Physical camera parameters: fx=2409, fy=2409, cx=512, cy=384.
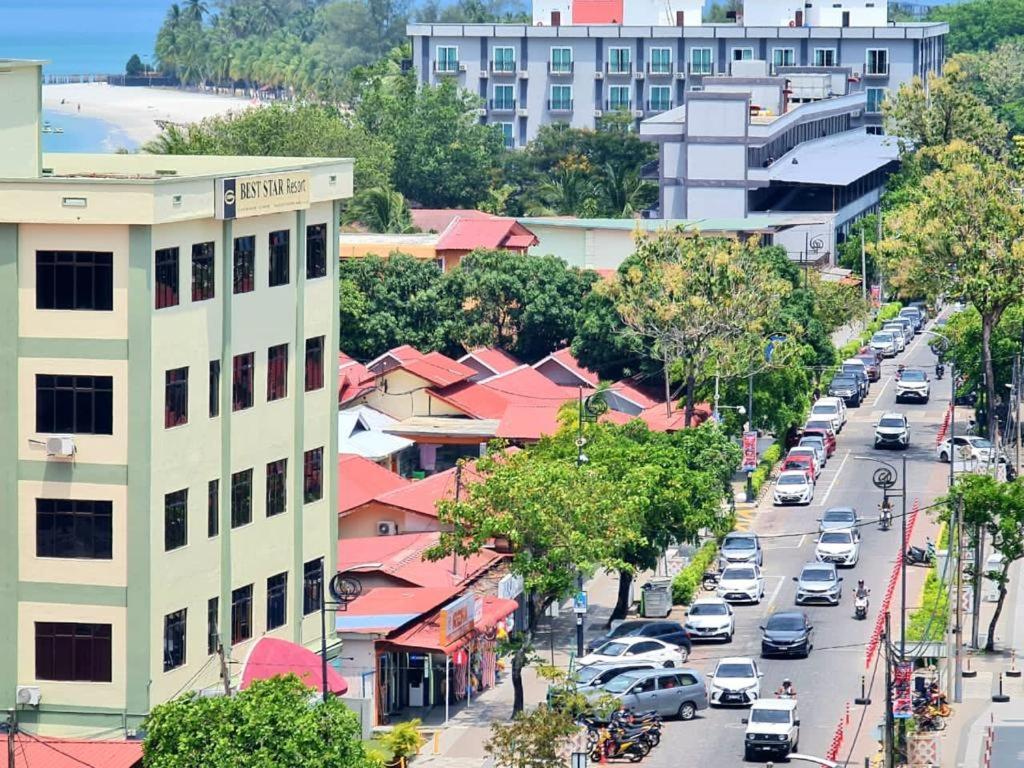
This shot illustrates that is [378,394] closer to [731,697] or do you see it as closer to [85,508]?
[731,697]

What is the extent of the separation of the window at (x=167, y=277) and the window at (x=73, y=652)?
326 inches

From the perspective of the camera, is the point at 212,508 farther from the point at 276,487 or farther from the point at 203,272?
the point at 203,272

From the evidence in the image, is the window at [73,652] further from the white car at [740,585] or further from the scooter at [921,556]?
the scooter at [921,556]

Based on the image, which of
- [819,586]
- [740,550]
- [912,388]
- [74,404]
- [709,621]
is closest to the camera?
[74,404]

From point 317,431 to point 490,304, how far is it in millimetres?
61033

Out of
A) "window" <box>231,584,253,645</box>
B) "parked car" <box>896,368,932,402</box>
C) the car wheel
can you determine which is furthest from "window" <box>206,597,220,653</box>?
"parked car" <box>896,368,932,402</box>

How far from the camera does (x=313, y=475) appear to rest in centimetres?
6762

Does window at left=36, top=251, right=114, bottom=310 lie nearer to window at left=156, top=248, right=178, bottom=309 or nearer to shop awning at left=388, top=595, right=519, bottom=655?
window at left=156, top=248, right=178, bottom=309

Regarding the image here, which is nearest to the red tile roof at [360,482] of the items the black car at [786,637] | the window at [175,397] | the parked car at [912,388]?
the black car at [786,637]

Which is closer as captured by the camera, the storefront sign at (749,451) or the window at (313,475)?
the window at (313,475)

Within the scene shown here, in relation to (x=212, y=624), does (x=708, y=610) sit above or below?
below

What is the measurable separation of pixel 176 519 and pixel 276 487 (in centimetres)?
495

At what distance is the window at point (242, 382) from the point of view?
6353cm

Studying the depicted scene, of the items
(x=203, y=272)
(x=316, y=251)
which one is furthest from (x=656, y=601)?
(x=203, y=272)
